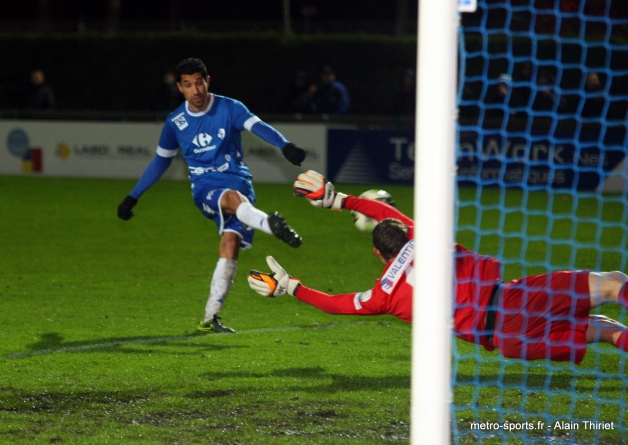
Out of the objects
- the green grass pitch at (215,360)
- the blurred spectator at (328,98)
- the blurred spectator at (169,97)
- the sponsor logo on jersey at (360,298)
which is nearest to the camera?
the green grass pitch at (215,360)

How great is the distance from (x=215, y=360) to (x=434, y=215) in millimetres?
2689

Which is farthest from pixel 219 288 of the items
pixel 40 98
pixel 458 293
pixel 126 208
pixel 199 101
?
pixel 40 98

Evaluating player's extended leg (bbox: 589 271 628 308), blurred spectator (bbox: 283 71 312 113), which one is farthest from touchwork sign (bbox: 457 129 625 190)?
player's extended leg (bbox: 589 271 628 308)

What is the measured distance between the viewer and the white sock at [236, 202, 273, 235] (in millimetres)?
5915

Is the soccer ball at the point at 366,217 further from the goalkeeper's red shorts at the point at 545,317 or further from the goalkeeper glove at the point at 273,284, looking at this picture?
the goalkeeper's red shorts at the point at 545,317

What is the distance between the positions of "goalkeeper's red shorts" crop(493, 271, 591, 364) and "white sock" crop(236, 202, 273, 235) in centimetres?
179

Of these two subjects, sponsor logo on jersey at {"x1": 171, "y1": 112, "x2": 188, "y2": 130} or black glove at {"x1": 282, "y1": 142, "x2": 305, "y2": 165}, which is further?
sponsor logo on jersey at {"x1": 171, "y1": 112, "x2": 188, "y2": 130}

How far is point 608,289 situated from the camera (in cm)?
462

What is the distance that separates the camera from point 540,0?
20.8 meters

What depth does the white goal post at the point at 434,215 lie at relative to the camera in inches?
140

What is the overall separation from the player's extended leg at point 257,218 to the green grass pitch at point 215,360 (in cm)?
83

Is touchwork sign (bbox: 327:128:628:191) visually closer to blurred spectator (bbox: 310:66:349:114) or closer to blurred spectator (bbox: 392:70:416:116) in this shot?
blurred spectator (bbox: 310:66:349:114)

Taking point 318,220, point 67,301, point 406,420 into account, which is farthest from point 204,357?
point 318,220

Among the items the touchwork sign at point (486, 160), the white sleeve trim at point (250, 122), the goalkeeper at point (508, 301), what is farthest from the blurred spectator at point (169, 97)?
the goalkeeper at point (508, 301)
